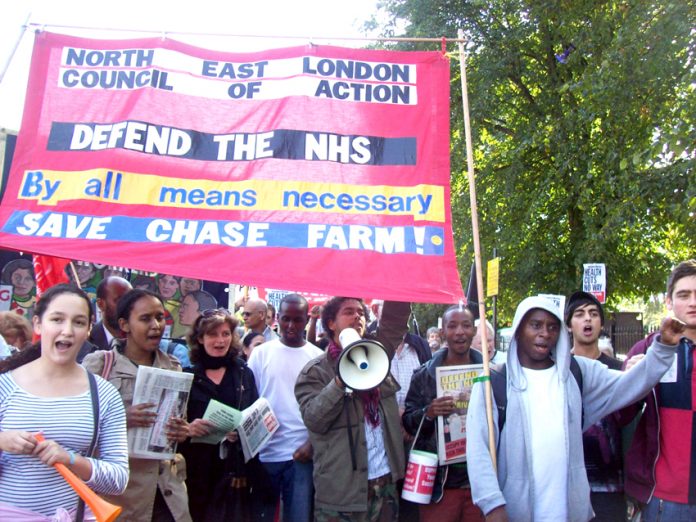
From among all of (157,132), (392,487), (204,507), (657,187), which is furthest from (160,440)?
(657,187)

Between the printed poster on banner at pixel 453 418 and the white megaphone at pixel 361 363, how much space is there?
0.58 meters

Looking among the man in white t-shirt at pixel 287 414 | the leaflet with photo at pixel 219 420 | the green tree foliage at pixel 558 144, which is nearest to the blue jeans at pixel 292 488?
the man in white t-shirt at pixel 287 414

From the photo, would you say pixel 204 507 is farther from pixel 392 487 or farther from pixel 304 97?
pixel 304 97

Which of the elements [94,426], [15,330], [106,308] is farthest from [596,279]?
[94,426]

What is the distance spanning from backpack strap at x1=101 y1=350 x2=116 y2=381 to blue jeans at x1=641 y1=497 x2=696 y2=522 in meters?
2.81

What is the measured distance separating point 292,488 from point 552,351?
2000 millimetres

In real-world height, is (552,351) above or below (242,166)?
below

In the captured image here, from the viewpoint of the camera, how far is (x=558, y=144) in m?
14.2

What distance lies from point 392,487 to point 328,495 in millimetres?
395

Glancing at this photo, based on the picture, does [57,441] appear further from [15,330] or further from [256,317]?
[256,317]

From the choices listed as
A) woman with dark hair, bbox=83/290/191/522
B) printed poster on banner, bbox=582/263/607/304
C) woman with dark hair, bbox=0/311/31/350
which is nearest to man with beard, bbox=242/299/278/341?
woman with dark hair, bbox=0/311/31/350

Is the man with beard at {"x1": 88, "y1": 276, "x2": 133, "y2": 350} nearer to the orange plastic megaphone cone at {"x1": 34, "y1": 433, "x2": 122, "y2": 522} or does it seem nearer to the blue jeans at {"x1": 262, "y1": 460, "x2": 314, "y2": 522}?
the blue jeans at {"x1": 262, "y1": 460, "x2": 314, "y2": 522}

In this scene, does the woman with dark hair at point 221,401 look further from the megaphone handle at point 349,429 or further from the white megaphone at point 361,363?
the white megaphone at point 361,363

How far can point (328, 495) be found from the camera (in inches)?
147
